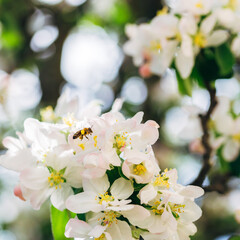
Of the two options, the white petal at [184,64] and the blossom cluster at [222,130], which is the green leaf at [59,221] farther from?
the blossom cluster at [222,130]

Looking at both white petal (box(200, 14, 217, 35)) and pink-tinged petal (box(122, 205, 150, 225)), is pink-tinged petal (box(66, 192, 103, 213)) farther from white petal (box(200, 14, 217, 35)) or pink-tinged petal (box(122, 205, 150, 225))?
white petal (box(200, 14, 217, 35))

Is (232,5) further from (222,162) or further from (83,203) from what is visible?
(83,203)

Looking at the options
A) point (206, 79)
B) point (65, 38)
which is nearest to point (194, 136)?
point (206, 79)

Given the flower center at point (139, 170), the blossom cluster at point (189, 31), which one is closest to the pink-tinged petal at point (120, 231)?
the flower center at point (139, 170)

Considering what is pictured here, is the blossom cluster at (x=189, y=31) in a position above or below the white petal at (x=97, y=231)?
above

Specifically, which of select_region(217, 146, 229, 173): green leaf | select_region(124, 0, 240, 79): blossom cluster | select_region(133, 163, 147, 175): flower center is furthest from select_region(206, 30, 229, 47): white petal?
select_region(133, 163, 147, 175): flower center

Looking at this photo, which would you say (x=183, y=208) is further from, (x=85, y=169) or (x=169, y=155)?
(x=169, y=155)

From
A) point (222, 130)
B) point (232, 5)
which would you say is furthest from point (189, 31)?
point (222, 130)
